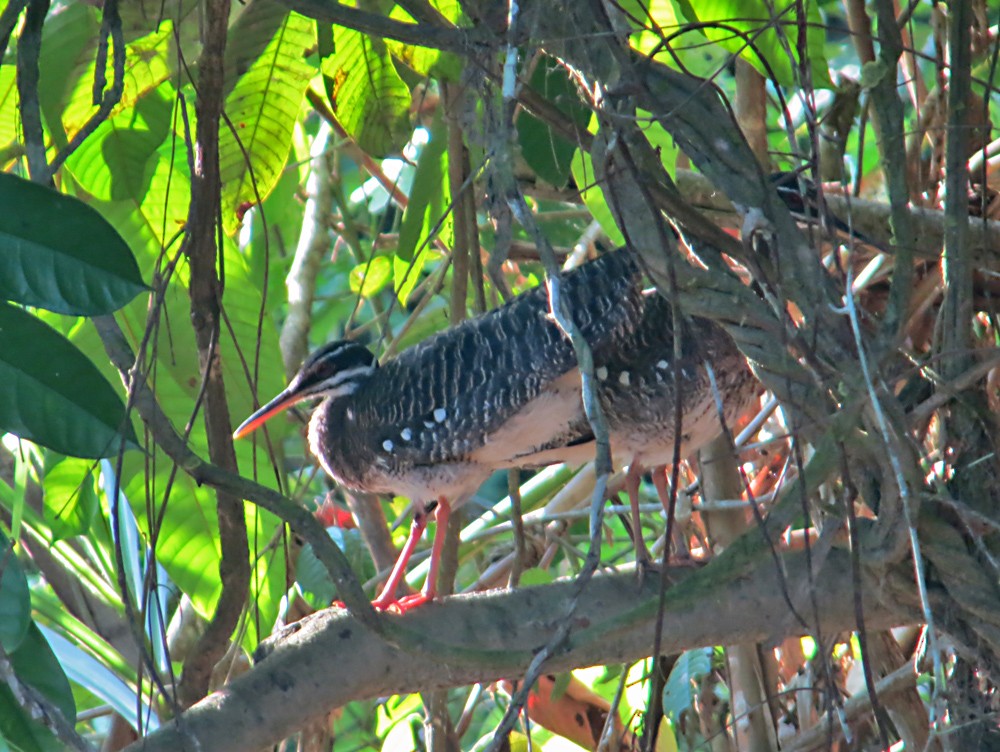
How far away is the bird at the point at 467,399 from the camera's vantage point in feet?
6.97

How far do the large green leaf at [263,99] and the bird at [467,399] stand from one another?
1.31ft

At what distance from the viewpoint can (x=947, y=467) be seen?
1600 mm

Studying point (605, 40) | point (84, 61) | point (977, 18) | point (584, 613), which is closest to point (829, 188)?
point (977, 18)

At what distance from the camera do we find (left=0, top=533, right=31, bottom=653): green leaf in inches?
44.3

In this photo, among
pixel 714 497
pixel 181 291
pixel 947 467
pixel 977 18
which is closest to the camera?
pixel 947 467

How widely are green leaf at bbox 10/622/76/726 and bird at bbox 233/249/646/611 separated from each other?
0.76 m

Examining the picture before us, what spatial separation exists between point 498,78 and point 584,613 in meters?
0.89

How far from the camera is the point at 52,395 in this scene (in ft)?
3.75

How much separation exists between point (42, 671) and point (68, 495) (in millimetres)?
854

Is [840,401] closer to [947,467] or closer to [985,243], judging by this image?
[947,467]

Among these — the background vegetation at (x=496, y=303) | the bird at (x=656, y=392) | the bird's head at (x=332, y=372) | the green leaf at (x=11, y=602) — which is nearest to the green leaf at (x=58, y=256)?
the background vegetation at (x=496, y=303)

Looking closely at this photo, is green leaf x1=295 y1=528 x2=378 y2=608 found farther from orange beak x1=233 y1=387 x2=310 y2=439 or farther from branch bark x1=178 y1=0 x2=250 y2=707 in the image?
branch bark x1=178 y1=0 x2=250 y2=707

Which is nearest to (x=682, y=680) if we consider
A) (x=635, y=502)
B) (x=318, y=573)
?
(x=635, y=502)

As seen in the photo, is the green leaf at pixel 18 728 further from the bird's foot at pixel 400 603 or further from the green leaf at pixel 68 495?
the bird's foot at pixel 400 603
